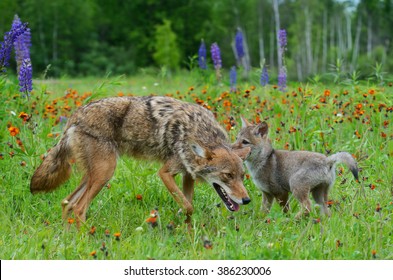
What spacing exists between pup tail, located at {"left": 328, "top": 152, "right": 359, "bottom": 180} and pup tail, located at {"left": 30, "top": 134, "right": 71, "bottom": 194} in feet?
8.77

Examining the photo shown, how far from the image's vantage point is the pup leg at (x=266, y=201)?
640cm

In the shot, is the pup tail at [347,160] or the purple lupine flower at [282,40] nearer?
Result: the pup tail at [347,160]

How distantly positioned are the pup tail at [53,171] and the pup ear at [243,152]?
174cm

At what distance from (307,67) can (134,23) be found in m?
18.9

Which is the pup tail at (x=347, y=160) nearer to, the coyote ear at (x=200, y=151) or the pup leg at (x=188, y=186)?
the coyote ear at (x=200, y=151)

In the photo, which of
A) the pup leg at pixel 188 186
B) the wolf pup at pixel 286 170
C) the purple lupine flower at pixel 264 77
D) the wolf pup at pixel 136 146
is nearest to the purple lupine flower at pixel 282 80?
the purple lupine flower at pixel 264 77

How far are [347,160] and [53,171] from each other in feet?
9.58

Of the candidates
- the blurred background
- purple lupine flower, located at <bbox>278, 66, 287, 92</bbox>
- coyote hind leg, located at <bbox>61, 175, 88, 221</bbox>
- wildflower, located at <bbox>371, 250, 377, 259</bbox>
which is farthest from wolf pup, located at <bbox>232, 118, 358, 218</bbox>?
Result: the blurred background

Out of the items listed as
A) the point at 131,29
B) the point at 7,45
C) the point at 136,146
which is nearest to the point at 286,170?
the point at 136,146

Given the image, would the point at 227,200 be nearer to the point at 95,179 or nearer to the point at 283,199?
the point at 283,199

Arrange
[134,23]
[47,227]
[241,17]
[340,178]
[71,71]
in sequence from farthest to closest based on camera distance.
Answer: [241,17], [134,23], [71,71], [340,178], [47,227]

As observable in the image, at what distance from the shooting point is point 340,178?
23.5ft
